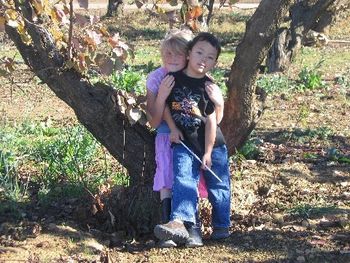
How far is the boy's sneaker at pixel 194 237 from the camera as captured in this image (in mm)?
4332

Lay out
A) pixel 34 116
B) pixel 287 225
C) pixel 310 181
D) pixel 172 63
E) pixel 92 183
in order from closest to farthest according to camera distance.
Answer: pixel 172 63 < pixel 287 225 < pixel 92 183 < pixel 310 181 < pixel 34 116

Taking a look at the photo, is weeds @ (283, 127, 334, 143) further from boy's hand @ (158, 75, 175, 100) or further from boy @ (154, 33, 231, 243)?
boy's hand @ (158, 75, 175, 100)

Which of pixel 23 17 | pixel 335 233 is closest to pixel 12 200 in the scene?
pixel 23 17

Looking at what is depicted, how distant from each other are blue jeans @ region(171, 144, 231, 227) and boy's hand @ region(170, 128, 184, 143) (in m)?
0.04

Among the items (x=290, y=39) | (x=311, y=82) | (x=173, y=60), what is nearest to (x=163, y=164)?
(x=173, y=60)

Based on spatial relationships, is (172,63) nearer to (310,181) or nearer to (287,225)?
(287,225)

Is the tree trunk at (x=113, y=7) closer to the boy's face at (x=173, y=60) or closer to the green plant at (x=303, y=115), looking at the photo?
the green plant at (x=303, y=115)

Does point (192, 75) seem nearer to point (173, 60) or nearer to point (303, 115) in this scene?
point (173, 60)

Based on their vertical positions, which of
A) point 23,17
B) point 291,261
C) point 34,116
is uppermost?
point 23,17

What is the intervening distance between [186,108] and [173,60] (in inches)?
12.1

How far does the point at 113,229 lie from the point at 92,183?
0.58m

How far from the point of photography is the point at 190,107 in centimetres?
441

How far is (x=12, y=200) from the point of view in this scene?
4.98 meters

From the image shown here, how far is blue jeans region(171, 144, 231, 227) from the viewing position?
14.3 feet
